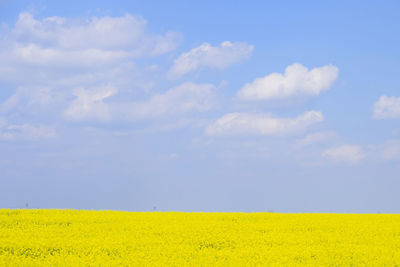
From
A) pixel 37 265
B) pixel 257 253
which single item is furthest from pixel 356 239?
pixel 37 265

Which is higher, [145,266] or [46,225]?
[46,225]

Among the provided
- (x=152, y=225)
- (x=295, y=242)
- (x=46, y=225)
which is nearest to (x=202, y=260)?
(x=295, y=242)

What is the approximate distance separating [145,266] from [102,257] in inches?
84.6

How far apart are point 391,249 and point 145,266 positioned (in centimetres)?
906

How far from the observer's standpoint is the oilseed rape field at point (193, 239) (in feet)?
52.2

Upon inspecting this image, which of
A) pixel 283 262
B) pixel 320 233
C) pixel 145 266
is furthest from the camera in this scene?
pixel 320 233

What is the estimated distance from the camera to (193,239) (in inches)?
739

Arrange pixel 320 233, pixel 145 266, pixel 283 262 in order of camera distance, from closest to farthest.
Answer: pixel 145 266, pixel 283 262, pixel 320 233

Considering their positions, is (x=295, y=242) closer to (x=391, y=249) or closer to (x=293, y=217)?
(x=391, y=249)

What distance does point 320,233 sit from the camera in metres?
20.6

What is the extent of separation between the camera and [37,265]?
1532 centimetres

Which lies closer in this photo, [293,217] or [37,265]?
[37,265]

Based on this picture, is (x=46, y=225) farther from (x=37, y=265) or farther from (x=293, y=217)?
(x=293, y=217)

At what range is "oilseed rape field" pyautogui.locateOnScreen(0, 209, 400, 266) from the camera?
52.2ft
